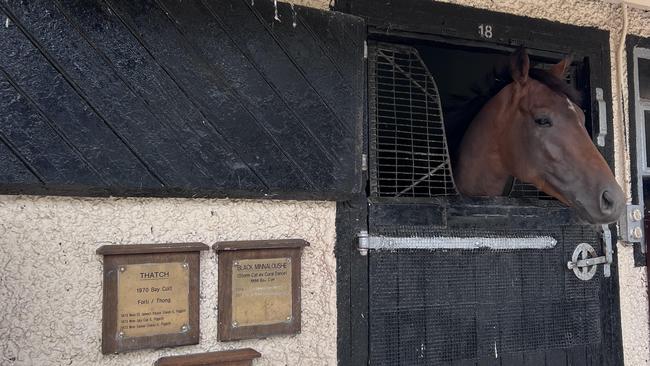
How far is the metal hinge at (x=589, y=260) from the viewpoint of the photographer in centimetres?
255

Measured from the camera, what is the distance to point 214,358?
1813 mm

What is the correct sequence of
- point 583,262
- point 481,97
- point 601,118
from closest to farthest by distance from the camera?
point 583,262
point 601,118
point 481,97

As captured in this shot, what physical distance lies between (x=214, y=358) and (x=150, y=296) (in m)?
0.32

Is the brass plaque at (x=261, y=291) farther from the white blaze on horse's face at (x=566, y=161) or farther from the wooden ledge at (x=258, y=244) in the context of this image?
the white blaze on horse's face at (x=566, y=161)

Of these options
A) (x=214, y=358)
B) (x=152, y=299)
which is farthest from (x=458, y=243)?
(x=152, y=299)

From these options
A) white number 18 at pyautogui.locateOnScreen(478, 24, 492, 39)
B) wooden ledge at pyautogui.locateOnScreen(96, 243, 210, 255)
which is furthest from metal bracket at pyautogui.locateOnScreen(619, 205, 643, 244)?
wooden ledge at pyautogui.locateOnScreen(96, 243, 210, 255)

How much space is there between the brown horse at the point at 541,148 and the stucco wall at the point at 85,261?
1.18 m

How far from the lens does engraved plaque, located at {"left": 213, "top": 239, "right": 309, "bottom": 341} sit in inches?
73.4

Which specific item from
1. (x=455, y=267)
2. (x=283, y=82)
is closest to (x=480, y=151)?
(x=455, y=267)

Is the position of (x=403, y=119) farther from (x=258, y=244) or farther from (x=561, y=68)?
(x=258, y=244)

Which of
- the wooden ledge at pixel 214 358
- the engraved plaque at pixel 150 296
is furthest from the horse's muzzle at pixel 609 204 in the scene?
the engraved plaque at pixel 150 296

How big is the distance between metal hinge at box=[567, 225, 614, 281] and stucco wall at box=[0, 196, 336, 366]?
142cm

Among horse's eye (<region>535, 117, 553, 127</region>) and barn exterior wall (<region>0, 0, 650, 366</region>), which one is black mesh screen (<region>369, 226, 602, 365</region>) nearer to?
barn exterior wall (<region>0, 0, 650, 366</region>)

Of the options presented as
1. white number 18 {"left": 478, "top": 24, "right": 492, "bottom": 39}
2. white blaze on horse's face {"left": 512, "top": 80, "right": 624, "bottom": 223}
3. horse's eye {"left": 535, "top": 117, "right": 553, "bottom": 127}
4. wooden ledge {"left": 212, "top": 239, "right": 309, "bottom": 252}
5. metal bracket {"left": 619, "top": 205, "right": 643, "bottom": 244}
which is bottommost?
wooden ledge {"left": 212, "top": 239, "right": 309, "bottom": 252}
